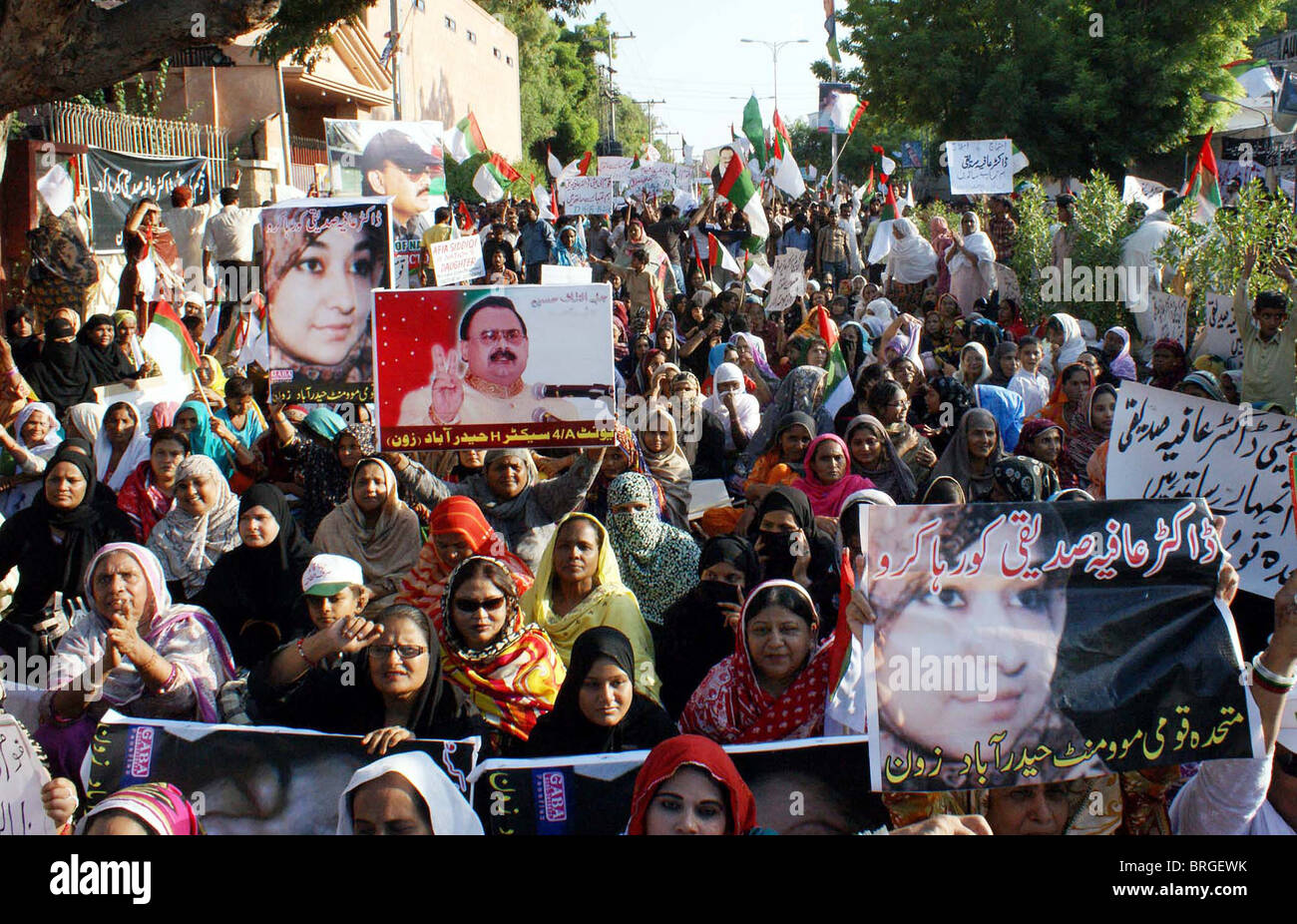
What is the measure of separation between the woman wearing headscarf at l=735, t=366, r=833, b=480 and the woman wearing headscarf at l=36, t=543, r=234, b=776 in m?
3.41

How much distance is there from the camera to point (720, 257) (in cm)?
1235

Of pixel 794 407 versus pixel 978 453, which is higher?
pixel 794 407

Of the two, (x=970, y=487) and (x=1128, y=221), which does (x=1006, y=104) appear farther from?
(x=970, y=487)

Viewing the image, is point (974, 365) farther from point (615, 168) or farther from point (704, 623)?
point (615, 168)

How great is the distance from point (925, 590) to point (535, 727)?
1049 mm

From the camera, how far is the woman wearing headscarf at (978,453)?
5.43 meters

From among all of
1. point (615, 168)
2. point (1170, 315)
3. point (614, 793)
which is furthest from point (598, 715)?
point (615, 168)

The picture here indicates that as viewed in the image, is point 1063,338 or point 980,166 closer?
point 1063,338

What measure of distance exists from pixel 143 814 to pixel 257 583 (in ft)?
6.02

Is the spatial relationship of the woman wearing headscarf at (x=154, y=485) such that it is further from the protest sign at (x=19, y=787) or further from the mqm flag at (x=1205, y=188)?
the mqm flag at (x=1205, y=188)

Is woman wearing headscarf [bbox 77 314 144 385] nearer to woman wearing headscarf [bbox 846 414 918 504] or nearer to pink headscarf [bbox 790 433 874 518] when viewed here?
pink headscarf [bbox 790 433 874 518]

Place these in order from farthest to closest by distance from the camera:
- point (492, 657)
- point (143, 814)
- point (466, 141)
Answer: point (466, 141) → point (492, 657) → point (143, 814)

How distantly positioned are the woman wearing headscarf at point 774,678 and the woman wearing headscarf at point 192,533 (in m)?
2.31

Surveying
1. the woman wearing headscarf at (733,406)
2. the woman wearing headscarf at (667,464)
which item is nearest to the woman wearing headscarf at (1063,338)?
the woman wearing headscarf at (733,406)
